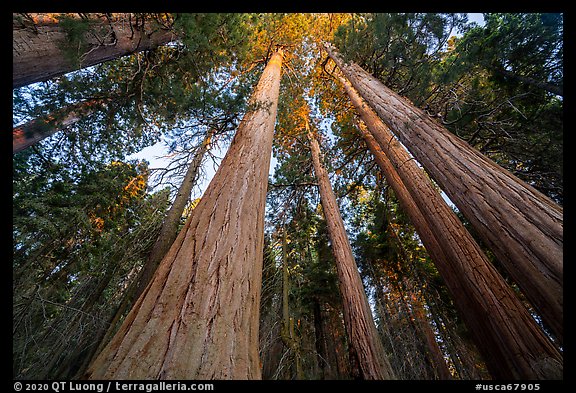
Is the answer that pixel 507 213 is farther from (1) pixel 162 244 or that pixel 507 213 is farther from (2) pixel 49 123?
(2) pixel 49 123

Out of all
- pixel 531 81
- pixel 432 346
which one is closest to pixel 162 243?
pixel 432 346

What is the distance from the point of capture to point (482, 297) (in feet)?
9.03

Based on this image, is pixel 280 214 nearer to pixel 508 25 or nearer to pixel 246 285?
pixel 246 285

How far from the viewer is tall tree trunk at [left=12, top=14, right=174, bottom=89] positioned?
90.9 inches

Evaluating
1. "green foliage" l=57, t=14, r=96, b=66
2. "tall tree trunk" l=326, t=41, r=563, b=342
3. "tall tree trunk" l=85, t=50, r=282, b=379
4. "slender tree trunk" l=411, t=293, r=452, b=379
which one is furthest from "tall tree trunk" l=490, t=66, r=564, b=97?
"green foliage" l=57, t=14, r=96, b=66

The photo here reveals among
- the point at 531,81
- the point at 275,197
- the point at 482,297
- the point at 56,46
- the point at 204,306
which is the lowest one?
the point at 204,306

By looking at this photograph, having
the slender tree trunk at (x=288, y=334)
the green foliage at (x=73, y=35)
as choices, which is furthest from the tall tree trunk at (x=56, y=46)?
the slender tree trunk at (x=288, y=334)

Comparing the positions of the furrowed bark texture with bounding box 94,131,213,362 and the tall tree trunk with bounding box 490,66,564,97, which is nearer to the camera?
the furrowed bark texture with bounding box 94,131,213,362

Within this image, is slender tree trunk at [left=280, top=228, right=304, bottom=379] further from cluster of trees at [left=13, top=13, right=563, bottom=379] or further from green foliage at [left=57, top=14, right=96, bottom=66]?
green foliage at [left=57, top=14, right=96, bottom=66]

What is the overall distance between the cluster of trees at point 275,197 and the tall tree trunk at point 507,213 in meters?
0.02

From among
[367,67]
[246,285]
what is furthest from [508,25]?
[246,285]

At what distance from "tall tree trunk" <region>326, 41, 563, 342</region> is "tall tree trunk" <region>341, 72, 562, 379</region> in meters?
1.12

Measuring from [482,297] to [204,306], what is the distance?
3.40 meters

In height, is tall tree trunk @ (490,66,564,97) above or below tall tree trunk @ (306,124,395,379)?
above
